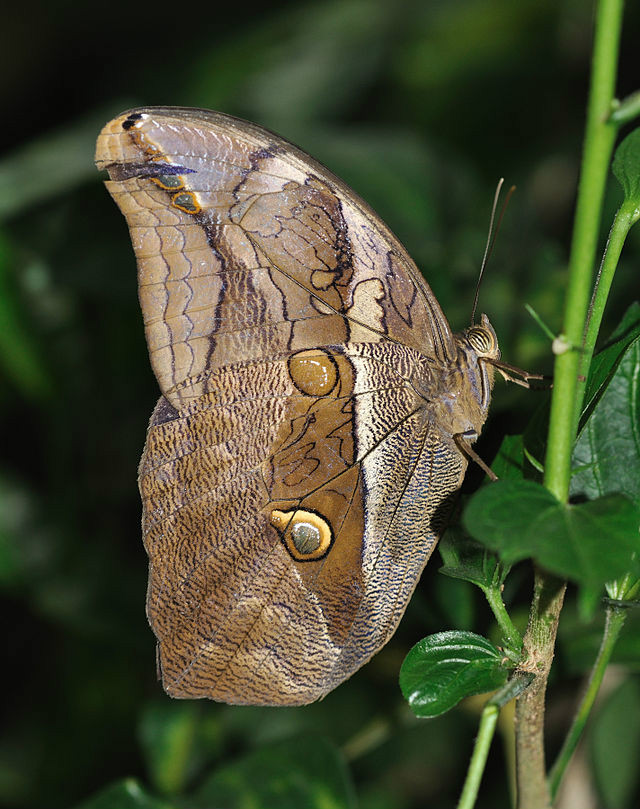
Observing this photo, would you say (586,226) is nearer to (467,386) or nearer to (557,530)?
(557,530)

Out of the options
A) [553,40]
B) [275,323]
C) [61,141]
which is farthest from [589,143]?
[553,40]

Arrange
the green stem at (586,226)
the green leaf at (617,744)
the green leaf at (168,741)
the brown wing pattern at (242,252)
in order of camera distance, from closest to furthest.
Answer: the green stem at (586,226) < the brown wing pattern at (242,252) < the green leaf at (617,744) < the green leaf at (168,741)

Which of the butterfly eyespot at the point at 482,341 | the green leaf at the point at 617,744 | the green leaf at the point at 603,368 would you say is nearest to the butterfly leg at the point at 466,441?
the butterfly eyespot at the point at 482,341

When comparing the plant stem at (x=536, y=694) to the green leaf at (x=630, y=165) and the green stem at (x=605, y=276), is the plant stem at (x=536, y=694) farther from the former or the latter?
the green leaf at (x=630, y=165)

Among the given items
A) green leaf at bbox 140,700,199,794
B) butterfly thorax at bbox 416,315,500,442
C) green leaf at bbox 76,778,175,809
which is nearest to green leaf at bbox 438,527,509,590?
butterfly thorax at bbox 416,315,500,442

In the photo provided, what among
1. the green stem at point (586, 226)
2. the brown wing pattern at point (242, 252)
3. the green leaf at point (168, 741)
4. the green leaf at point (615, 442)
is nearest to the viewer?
the green stem at point (586, 226)

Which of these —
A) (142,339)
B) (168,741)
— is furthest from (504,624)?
(142,339)
